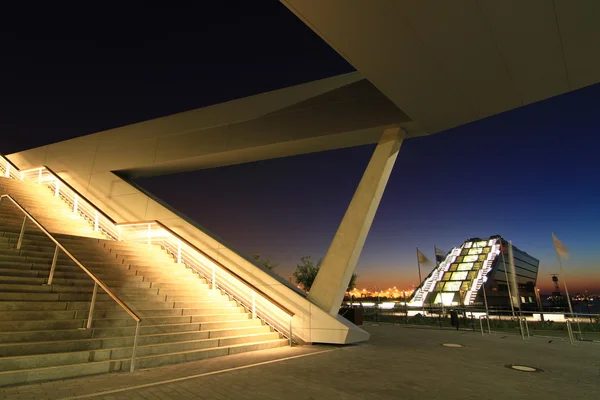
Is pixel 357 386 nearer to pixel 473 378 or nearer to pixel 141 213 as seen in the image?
pixel 473 378

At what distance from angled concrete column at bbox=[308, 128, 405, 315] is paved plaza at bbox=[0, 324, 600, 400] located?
1609mm

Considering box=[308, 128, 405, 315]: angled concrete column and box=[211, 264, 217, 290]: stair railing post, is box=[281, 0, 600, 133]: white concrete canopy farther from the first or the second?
box=[211, 264, 217, 290]: stair railing post

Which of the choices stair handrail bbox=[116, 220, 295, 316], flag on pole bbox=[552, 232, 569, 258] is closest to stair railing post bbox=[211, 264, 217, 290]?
stair handrail bbox=[116, 220, 295, 316]

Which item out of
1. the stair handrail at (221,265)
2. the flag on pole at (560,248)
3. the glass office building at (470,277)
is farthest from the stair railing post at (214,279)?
the glass office building at (470,277)

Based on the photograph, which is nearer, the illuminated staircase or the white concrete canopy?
the illuminated staircase

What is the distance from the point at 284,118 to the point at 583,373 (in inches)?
356

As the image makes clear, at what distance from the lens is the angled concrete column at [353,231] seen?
8.42m

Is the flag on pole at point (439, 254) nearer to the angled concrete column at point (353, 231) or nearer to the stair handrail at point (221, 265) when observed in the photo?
the angled concrete column at point (353, 231)

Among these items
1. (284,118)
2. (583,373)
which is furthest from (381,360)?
(284,118)

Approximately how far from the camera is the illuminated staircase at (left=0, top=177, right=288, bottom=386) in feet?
15.3

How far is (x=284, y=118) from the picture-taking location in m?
10.1

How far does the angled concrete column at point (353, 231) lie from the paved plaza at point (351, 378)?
1.61 m

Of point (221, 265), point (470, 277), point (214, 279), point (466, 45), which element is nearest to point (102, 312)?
point (221, 265)

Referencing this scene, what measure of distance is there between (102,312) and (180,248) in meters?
4.64
